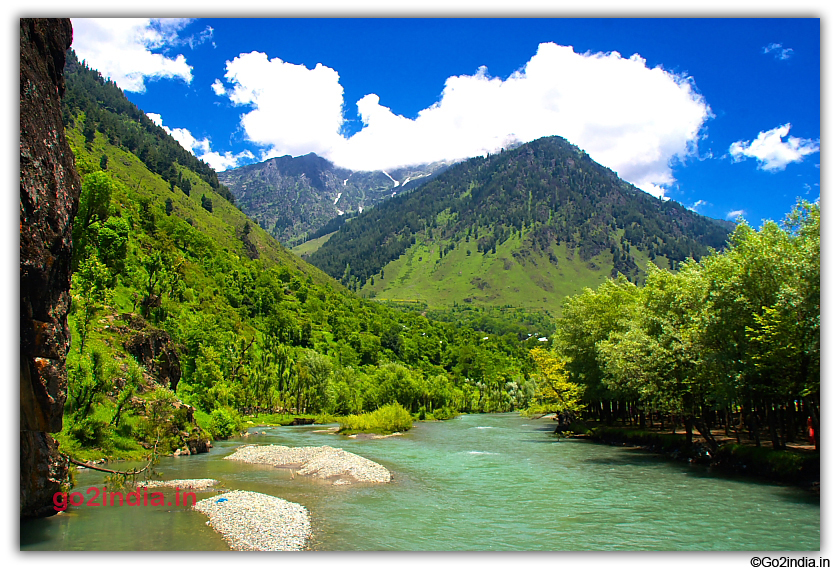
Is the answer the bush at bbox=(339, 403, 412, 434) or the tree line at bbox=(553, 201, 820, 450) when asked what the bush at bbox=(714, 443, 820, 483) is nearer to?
the tree line at bbox=(553, 201, 820, 450)

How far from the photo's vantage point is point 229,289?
3684 inches

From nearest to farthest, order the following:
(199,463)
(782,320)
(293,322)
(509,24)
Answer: (509,24), (782,320), (199,463), (293,322)

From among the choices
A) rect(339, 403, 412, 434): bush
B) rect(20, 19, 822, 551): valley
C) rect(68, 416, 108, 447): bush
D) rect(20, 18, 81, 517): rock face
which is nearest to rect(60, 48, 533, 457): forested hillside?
rect(68, 416, 108, 447): bush

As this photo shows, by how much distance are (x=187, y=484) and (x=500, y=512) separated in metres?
14.1

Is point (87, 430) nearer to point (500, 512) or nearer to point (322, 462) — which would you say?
point (322, 462)

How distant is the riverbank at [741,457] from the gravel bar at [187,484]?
25.2 m

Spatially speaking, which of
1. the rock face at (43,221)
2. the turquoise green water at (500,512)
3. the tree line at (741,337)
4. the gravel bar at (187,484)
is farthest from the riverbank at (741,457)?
the rock face at (43,221)

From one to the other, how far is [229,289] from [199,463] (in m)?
65.9

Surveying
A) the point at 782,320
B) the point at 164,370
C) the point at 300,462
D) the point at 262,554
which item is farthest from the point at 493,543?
the point at 164,370

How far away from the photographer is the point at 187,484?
2344 centimetres

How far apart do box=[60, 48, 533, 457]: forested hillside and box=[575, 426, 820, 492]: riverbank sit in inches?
1228

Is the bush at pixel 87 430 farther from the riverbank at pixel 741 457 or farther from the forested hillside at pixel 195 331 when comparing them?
the riverbank at pixel 741 457

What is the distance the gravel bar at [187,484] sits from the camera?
22750 millimetres
